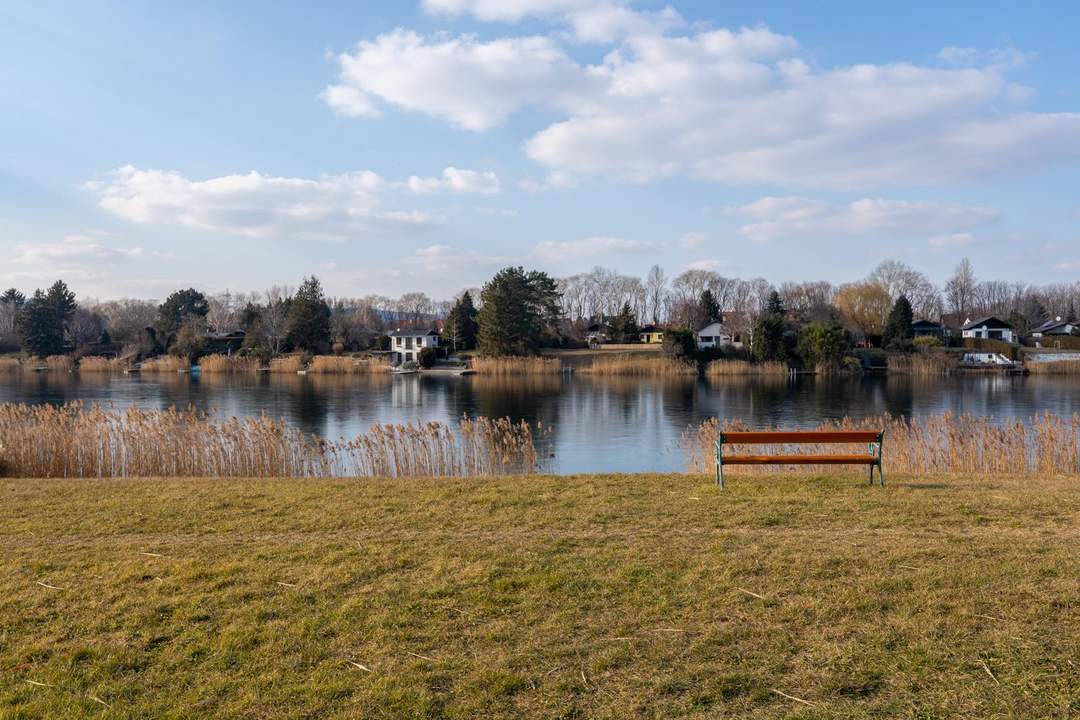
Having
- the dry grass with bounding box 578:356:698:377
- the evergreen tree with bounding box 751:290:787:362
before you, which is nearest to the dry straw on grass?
the evergreen tree with bounding box 751:290:787:362

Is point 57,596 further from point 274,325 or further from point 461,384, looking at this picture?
point 274,325

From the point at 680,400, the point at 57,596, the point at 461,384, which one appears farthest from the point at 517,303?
the point at 57,596

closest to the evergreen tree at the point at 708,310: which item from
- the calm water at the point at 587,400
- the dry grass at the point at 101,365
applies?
the calm water at the point at 587,400

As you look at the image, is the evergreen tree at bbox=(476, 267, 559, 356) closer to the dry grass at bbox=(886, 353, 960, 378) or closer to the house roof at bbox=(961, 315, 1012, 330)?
the dry grass at bbox=(886, 353, 960, 378)

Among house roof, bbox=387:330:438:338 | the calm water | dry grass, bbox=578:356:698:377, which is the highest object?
house roof, bbox=387:330:438:338

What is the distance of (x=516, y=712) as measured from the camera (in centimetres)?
354

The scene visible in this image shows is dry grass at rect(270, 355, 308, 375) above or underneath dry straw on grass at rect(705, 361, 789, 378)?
above

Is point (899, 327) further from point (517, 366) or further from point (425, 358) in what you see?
point (425, 358)

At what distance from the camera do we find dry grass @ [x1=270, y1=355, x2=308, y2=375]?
2443 inches

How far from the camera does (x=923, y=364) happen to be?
5659 cm

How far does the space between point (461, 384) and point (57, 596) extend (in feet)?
142

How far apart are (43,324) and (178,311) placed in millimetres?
13601

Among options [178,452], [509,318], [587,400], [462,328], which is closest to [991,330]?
[509,318]

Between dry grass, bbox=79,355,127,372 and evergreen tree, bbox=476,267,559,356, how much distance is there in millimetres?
31374
